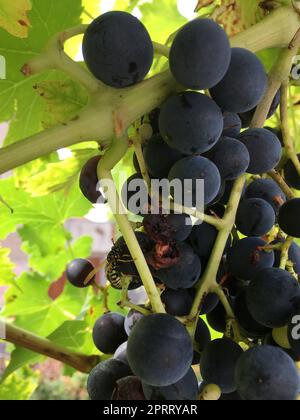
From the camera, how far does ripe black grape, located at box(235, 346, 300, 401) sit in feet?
1.69

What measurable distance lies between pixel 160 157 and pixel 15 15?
288mm

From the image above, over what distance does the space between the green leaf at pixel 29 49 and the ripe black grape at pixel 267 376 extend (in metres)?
0.54

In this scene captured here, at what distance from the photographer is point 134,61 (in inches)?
21.0

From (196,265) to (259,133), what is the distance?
0.18 metres

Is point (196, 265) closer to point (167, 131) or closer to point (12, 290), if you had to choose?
point (167, 131)

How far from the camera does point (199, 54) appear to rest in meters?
0.50

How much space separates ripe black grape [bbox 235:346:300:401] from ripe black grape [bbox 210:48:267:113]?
268 millimetres

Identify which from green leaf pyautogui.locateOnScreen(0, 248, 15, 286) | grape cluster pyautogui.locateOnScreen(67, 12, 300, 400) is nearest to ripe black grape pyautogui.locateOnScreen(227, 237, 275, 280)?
grape cluster pyautogui.locateOnScreen(67, 12, 300, 400)

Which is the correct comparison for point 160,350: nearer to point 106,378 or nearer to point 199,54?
point 106,378

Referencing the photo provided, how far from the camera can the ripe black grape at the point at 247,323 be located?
24.3 inches

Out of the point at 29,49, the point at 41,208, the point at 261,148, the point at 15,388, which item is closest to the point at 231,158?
the point at 261,148

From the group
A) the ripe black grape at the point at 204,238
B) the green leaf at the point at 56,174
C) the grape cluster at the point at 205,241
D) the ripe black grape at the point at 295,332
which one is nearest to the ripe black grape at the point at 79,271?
the green leaf at the point at 56,174

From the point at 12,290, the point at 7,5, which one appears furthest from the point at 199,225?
the point at 12,290

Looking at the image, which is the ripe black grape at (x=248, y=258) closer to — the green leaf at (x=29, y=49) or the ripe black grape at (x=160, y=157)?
the ripe black grape at (x=160, y=157)
